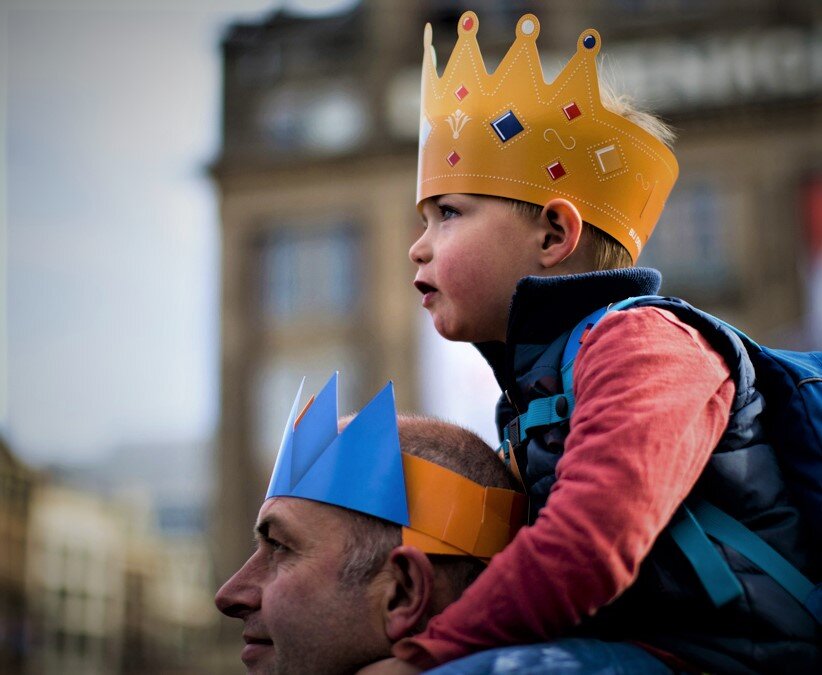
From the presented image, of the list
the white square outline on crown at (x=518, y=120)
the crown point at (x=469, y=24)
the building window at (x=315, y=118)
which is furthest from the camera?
the building window at (x=315, y=118)

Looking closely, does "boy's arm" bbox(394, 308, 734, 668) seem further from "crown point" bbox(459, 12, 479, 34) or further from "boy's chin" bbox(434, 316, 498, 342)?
"crown point" bbox(459, 12, 479, 34)

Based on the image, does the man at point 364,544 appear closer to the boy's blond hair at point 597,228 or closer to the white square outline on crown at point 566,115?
the boy's blond hair at point 597,228

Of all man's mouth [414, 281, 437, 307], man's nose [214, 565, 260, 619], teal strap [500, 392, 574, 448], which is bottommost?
man's nose [214, 565, 260, 619]

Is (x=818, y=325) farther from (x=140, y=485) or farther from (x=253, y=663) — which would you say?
(x=253, y=663)

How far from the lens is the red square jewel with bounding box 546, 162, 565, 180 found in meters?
2.60

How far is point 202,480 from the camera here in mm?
29562

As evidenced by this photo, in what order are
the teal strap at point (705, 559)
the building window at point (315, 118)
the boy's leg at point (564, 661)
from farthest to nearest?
the building window at point (315, 118) → the teal strap at point (705, 559) → the boy's leg at point (564, 661)

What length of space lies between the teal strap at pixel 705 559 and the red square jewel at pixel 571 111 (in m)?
0.92

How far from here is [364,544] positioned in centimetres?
231

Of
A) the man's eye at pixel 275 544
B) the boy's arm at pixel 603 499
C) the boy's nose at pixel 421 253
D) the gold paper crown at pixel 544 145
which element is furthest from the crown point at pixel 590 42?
the man's eye at pixel 275 544

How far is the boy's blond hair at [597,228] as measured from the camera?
2598mm

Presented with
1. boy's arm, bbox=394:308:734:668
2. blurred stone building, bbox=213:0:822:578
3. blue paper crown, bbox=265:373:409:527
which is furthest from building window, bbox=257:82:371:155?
boy's arm, bbox=394:308:734:668

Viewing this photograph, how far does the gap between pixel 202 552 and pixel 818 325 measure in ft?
46.8

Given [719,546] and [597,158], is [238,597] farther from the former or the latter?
[597,158]
